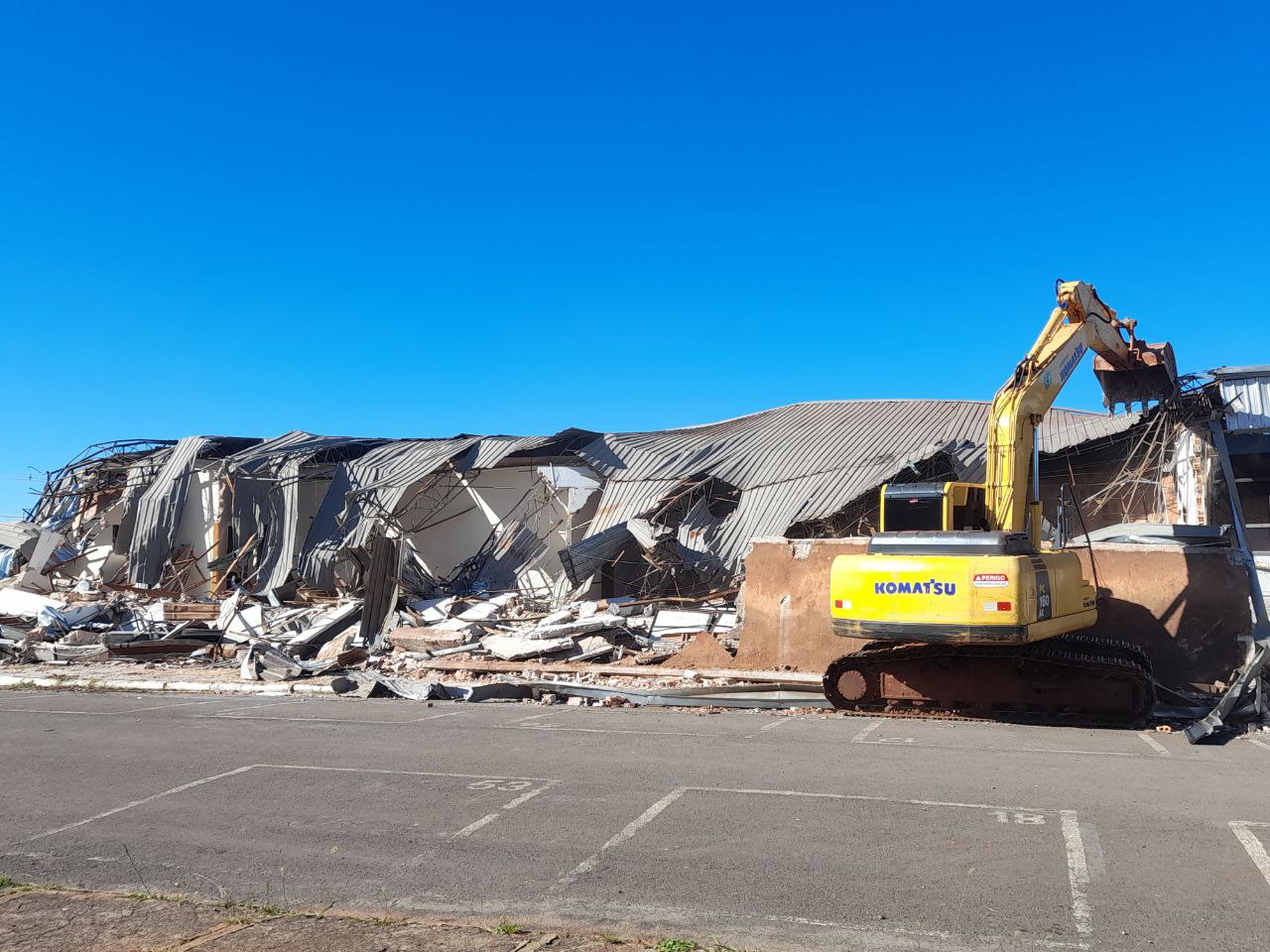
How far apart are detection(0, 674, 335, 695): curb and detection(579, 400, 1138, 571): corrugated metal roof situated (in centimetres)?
1068

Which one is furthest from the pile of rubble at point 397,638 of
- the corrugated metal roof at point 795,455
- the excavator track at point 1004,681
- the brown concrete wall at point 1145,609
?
the corrugated metal roof at point 795,455

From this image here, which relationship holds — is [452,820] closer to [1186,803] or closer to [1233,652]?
[1186,803]

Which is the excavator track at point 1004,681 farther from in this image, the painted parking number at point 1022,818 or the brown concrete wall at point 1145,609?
the painted parking number at point 1022,818

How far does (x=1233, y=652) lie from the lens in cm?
1242

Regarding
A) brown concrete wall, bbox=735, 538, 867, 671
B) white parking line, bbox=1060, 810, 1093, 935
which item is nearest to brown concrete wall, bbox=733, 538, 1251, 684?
brown concrete wall, bbox=735, 538, 867, 671

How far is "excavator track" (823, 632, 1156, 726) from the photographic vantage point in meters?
10.9

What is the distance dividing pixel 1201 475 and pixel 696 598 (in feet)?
32.6

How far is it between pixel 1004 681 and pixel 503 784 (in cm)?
634

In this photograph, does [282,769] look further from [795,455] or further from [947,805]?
[795,455]

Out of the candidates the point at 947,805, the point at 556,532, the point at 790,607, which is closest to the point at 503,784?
the point at 947,805

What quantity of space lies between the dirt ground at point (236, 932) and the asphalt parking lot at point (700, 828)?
24 centimetres

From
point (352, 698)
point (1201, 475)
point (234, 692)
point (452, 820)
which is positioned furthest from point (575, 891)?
point (1201, 475)

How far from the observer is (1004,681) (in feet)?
37.8

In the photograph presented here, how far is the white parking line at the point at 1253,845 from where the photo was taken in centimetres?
561
